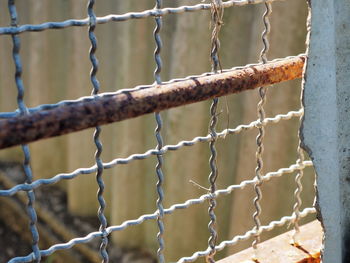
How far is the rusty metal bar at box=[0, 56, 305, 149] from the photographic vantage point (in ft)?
2.70

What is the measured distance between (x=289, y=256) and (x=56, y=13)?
2623 millimetres

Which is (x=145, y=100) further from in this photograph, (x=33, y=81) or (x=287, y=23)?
(x=33, y=81)

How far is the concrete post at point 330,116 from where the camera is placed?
1227 mm

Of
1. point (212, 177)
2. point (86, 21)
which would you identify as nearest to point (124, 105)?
point (86, 21)

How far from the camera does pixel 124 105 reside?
0.92 metres

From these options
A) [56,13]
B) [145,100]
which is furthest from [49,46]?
[145,100]

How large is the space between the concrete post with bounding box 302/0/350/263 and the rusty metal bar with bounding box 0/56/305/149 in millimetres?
113

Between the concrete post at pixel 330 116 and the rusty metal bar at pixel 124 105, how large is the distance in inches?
4.5

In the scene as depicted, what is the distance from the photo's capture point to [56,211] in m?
3.61

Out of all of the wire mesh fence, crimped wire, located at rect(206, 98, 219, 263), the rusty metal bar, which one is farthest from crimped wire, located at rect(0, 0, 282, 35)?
crimped wire, located at rect(206, 98, 219, 263)

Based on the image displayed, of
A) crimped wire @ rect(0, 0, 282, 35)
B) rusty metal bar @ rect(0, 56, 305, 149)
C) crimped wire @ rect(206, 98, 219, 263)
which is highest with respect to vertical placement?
crimped wire @ rect(0, 0, 282, 35)

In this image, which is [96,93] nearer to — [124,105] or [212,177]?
[124,105]

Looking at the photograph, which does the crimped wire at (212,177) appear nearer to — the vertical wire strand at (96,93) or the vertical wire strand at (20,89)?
the vertical wire strand at (96,93)

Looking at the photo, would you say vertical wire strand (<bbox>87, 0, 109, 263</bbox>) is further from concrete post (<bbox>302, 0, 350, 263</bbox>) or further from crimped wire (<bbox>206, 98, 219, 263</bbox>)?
concrete post (<bbox>302, 0, 350, 263</bbox>)
